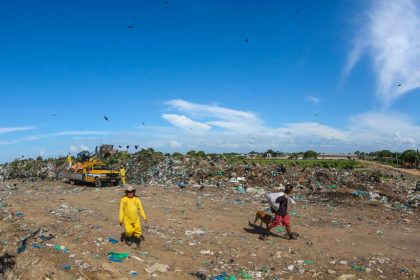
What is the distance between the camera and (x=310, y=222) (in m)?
11.0

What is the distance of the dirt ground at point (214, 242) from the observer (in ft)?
22.1

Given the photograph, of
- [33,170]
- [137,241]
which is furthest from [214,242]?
[33,170]

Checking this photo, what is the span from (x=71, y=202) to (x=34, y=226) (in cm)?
404

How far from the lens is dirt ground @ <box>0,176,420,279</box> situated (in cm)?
674

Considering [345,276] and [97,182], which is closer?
[345,276]

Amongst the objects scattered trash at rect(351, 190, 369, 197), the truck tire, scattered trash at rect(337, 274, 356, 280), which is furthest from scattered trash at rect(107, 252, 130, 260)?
the truck tire

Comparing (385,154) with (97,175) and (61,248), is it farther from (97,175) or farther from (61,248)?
(61,248)

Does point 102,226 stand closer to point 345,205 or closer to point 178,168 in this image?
point 345,205

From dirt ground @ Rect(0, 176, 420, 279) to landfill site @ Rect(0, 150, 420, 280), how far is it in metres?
0.02

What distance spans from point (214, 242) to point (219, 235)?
59cm

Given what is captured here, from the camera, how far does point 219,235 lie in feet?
29.9

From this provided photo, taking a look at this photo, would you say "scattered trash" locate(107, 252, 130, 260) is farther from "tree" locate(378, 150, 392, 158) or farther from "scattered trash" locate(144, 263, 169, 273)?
"tree" locate(378, 150, 392, 158)

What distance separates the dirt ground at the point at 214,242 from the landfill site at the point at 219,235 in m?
0.02

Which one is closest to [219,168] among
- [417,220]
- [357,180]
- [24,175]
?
[357,180]
